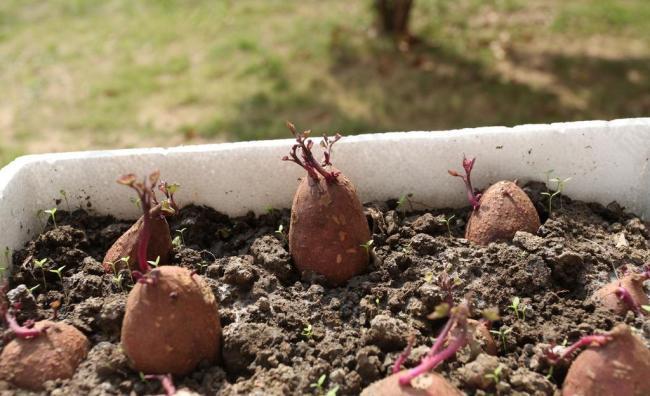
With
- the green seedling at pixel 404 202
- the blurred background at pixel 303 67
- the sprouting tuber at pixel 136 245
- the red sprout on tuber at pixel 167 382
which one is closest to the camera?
the red sprout on tuber at pixel 167 382

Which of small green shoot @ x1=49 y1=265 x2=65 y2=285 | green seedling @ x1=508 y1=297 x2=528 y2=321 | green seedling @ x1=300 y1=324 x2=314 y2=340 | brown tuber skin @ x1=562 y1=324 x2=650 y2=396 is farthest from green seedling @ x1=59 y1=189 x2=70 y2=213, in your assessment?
brown tuber skin @ x1=562 y1=324 x2=650 y2=396

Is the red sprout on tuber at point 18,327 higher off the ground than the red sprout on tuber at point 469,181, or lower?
lower

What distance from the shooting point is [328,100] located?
5.25 meters

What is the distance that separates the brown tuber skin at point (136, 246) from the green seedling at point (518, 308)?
107cm

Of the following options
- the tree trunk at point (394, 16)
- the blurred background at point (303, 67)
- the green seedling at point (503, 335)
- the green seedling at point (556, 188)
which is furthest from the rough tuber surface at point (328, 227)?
the tree trunk at point (394, 16)

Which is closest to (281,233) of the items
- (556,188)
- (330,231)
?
(330,231)

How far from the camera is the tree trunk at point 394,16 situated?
5796 mm

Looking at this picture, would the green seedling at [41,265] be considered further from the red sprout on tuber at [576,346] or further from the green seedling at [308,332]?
the red sprout on tuber at [576,346]

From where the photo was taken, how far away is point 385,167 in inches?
100

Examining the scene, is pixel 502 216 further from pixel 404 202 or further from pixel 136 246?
pixel 136 246

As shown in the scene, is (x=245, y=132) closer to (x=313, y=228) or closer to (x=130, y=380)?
(x=313, y=228)

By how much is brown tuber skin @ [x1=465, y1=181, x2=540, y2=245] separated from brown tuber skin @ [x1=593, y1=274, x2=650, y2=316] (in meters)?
0.34

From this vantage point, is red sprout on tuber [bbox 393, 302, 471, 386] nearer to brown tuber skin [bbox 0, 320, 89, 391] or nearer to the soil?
the soil

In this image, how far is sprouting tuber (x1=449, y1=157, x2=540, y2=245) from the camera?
2299 mm
